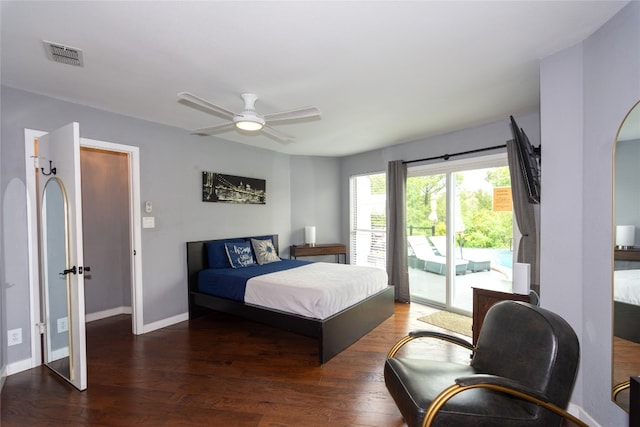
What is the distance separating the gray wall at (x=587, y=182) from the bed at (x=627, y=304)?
0.06m

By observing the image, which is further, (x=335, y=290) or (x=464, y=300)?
(x=464, y=300)

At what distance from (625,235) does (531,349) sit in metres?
0.81

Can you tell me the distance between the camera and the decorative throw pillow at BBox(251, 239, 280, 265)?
14.4 feet

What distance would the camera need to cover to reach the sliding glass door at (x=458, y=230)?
3785 mm

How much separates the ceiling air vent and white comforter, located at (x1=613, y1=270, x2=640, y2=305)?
3.69 meters

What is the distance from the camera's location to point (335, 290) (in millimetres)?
2967

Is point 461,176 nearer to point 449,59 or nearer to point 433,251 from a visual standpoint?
point 433,251

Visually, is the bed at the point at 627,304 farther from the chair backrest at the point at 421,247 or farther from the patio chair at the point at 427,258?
the chair backrest at the point at 421,247

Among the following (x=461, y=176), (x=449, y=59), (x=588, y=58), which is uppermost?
(x=449, y=59)

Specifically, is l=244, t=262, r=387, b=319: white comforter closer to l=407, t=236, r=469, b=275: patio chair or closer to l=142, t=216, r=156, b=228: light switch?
l=407, t=236, r=469, b=275: patio chair

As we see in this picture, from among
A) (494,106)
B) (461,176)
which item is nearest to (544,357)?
(494,106)

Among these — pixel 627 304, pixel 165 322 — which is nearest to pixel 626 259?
pixel 627 304

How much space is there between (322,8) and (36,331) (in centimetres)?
362

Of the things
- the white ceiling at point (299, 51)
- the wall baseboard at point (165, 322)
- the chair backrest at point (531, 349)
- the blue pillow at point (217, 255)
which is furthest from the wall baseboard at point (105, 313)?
the chair backrest at point (531, 349)
